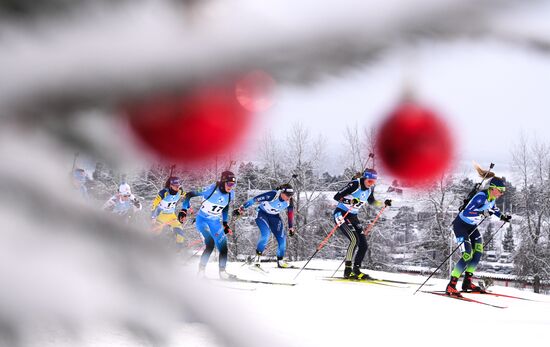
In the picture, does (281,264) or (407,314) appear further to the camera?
(281,264)

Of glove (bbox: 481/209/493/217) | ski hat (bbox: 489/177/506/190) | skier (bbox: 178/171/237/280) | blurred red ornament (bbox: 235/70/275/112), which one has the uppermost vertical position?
ski hat (bbox: 489/177/506/190)

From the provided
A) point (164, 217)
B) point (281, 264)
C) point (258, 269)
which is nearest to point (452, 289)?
point (258, 269)

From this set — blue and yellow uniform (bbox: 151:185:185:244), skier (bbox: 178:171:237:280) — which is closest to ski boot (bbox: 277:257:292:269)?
skier (bbox: 178:171:237:280)

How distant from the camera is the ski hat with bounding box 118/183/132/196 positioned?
429mm

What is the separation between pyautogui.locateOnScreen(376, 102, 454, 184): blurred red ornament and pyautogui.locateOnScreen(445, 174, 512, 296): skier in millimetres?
5181

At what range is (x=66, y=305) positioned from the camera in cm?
32

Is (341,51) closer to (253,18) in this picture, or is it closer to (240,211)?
(253,18)

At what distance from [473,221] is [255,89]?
549cm

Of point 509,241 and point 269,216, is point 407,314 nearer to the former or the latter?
point 269,216

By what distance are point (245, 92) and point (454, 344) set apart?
10.4 feet

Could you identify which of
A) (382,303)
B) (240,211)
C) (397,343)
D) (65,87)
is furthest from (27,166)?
(240,211)

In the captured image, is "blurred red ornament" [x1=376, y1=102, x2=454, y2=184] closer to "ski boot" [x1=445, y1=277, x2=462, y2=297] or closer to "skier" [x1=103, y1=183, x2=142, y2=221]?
"skier" [x1=103, y1=183, x2=142, y2=221]

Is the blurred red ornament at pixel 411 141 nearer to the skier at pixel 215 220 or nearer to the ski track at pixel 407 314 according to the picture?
the ski track at pixel 407 314

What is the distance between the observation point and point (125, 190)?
47cm
